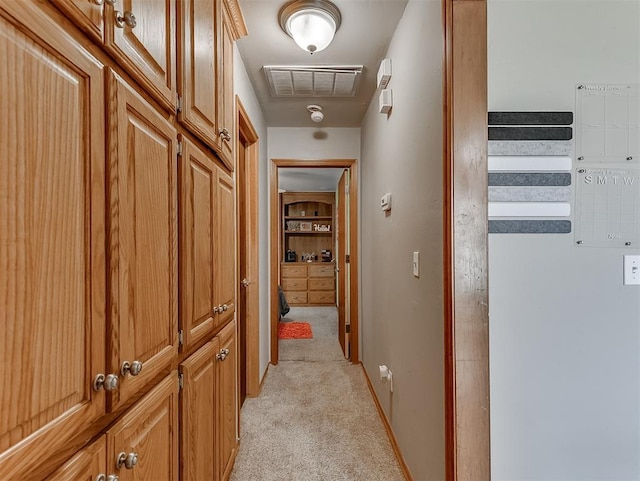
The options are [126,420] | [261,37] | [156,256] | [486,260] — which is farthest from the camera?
[261,37]

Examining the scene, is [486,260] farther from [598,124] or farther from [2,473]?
[2,473]

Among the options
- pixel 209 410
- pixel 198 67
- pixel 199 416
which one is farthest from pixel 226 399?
pixel 198 67

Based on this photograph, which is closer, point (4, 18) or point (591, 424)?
point (4, 18)

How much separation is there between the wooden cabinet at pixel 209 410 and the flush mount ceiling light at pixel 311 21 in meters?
1.54

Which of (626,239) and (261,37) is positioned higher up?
(261,37)

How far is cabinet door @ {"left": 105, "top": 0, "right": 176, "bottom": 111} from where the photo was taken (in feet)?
2.19

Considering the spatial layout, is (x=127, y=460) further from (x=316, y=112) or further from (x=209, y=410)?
(x=316, y=112)

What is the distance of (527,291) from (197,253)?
3.89ft

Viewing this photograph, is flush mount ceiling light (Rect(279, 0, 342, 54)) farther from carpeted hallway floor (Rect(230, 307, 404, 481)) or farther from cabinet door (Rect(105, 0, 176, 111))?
carpeted hallway floor (Rect(230, 307, 404, 481))

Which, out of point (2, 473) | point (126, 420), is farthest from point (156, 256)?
point (2, 473)

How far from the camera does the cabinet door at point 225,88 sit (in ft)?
4.60

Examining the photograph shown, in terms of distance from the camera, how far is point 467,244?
3.64 feet

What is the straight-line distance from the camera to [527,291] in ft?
3.77

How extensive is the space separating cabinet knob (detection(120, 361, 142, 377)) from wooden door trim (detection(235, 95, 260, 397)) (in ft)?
5.82
